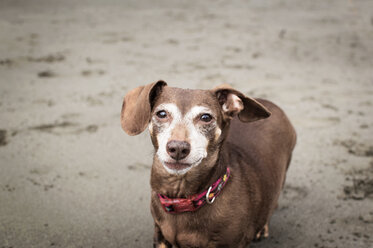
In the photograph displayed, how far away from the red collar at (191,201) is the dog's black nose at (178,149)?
0.83 ft

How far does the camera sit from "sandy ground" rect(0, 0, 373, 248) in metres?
2.64

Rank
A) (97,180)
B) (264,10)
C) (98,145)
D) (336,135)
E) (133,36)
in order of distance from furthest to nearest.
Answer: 1. (264,10)
2. (133,36)
3. (336,135)
4. (98,145)
5. (97,180)

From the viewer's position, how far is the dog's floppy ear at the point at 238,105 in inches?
81.8

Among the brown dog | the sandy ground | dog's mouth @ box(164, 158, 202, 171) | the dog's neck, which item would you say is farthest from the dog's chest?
the sandy ground

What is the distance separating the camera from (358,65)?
17.7 feet

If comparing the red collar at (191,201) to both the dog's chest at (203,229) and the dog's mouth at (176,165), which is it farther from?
the dog's mouth at (176,165)

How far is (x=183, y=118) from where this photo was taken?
1.99 metres

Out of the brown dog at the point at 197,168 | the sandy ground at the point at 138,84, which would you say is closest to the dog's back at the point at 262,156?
the brown dog at the point at 197,168

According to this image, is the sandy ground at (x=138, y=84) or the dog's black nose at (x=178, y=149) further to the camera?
the sandy ground at (x=138, y=84)

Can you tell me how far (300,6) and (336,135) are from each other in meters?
5.38

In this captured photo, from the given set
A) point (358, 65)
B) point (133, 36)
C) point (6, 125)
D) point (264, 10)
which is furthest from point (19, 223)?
point (264, 10)

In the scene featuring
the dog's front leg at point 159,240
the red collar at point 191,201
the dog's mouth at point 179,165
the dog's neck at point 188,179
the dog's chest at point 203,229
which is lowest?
the dog's front leg at point 159,240

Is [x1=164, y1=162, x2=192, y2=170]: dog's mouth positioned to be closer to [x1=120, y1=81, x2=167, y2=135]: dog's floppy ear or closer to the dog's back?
[x1=120, y1=81, x2=167, y2=135]: dog's floppy ear

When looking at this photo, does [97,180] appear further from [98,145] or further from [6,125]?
[6,125]
